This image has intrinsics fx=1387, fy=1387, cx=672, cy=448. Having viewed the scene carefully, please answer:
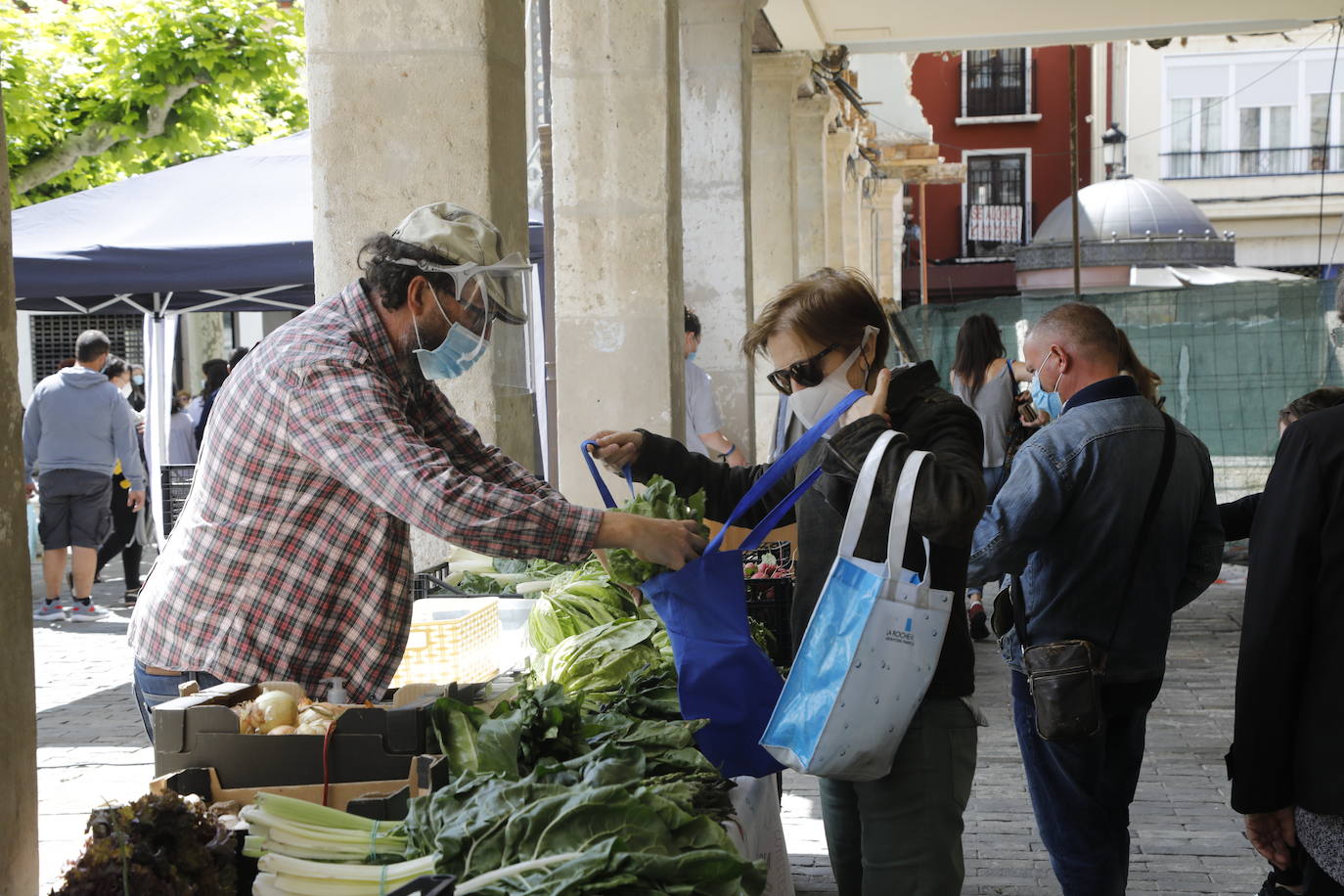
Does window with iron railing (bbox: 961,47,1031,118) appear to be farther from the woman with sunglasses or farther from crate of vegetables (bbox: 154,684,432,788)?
crate of vegetables (bbox: 154,684,432,788)

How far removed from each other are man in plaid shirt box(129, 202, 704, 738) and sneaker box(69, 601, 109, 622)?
872 cm

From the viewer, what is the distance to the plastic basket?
4.16 meters

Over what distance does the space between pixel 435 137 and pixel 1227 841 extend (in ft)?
13.5

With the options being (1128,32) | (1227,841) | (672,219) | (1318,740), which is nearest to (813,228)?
(1128,32)

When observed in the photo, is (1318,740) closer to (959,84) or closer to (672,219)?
(672,219)

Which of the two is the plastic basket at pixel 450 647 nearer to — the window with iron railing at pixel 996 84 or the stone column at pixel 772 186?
the stone column at pixel 772 186

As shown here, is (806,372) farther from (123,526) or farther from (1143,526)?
(123,526)

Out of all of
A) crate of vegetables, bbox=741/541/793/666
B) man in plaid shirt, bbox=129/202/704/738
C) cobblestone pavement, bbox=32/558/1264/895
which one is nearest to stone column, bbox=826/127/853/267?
cobblestone pavement, bbox=32/558/1264/895

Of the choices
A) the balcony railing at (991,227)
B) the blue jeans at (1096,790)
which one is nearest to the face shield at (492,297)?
the blue jeans at (1096,790)

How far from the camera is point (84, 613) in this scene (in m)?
11.4

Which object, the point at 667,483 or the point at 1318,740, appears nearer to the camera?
the point at 1318,740

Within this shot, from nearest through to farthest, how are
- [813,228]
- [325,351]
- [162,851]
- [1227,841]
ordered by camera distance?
[162,851], [325,351], [1227,841], [813,228]

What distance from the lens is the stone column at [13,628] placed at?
2.04m

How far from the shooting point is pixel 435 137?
4738 millimetres
